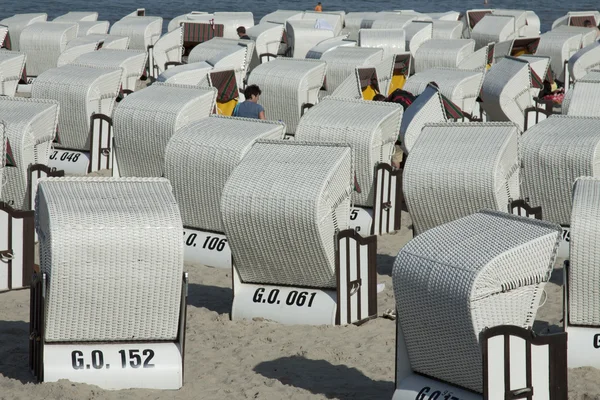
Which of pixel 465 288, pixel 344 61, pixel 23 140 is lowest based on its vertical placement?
pixel 344 61

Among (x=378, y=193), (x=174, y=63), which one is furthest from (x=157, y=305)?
(x=174, y=63)

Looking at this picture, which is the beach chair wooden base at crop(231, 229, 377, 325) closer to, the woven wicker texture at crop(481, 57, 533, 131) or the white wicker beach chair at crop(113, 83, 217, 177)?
the white wicker beach chair at crop(113, 83, 217, 177)

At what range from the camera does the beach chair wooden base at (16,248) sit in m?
8.31

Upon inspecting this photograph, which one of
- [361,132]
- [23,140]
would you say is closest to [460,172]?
[361,132]

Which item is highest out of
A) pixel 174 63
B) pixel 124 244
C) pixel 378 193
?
pixel 124 244

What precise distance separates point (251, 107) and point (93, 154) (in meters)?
2.06

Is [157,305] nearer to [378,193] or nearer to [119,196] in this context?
[119,196]

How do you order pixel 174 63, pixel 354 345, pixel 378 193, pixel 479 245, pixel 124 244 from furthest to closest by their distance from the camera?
pixel 174 63, pixel 378 193, pixel 354 345, pixel 124 244, pixel 479 245

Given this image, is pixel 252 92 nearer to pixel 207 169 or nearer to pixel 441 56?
pixel 207 169

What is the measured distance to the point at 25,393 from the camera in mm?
6199

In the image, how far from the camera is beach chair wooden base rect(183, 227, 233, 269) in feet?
30.1

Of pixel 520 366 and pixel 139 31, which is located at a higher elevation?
pixel 520 366

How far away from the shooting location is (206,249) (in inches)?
365

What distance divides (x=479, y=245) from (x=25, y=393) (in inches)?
104
